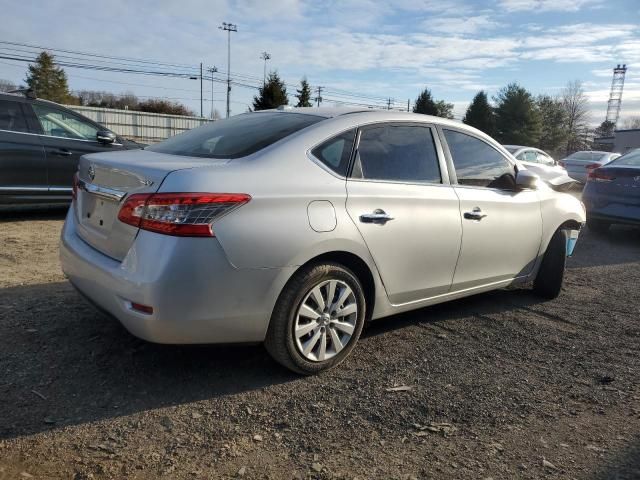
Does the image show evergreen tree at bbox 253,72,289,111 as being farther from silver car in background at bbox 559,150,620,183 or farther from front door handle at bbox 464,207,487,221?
front door handle at bbox 464,207,487,221

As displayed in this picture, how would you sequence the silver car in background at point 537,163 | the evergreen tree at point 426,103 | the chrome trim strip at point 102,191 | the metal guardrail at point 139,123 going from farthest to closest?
the evergreen tree at point 426,103, the metal guardrail at point 139,123, the silver car in background at point 537,163, the chrome trim strip at point 102,191

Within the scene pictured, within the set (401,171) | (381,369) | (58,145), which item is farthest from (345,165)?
(58,145)

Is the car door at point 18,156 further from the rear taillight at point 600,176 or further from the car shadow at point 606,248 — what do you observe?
the rear taillight at point 600,176

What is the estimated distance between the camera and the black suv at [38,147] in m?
7.02

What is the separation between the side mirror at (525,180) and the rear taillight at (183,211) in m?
2.67

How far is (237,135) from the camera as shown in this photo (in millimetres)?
3521

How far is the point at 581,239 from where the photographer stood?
27.8 feet

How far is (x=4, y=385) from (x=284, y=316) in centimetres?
156

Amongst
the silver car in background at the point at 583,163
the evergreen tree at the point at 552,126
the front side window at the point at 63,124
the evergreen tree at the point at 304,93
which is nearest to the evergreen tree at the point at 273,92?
the evergreen tree at the point at 304,93

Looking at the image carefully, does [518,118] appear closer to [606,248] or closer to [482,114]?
[482,114]

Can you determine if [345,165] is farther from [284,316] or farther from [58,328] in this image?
[58,328]

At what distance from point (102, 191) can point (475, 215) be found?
8.35ft

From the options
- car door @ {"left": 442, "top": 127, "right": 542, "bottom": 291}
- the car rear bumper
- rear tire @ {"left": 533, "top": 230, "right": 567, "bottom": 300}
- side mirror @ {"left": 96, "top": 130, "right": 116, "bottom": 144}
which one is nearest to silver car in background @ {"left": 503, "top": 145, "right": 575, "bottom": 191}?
rear tire @ {"left": 533, "top": 230, "right": 567, "bottom": 300}

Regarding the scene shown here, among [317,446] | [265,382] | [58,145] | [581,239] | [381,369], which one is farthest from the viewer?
[581,239]
